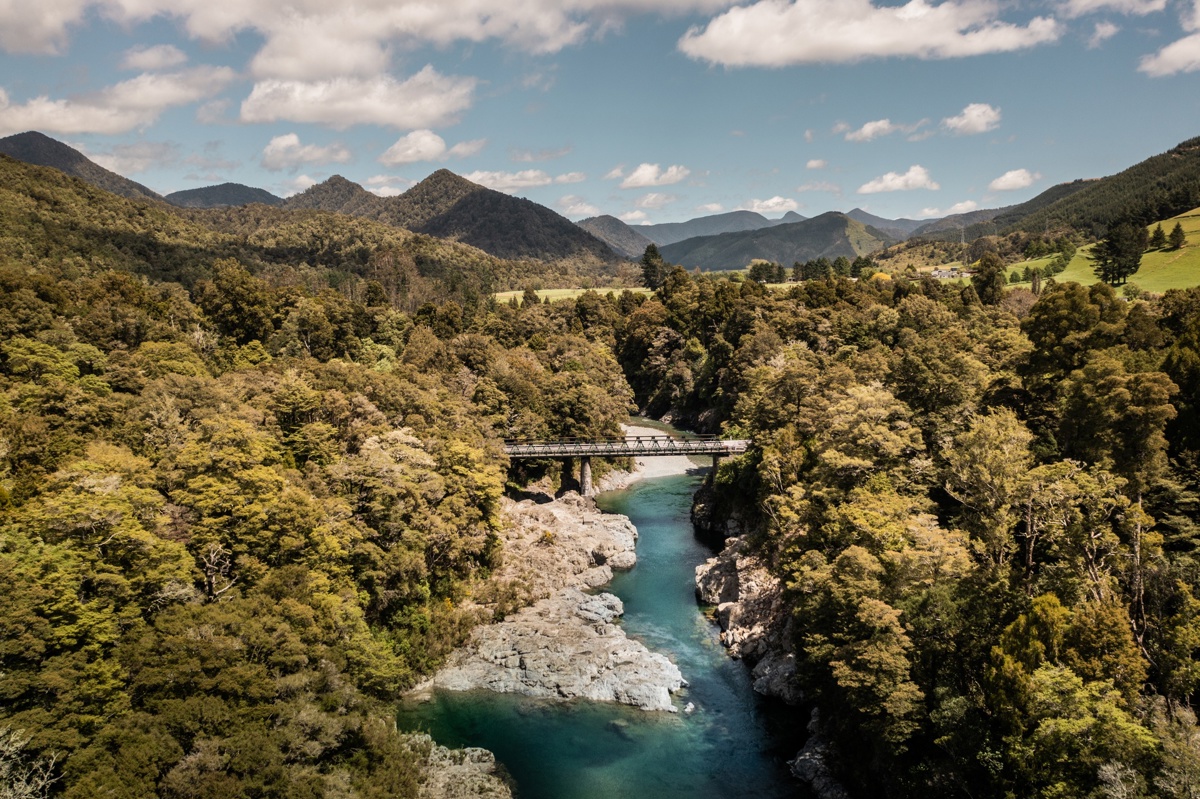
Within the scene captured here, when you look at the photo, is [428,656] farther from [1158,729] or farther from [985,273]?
[985,273]

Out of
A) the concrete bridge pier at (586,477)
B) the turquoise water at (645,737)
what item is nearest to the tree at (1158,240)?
the concrete bridge pier at (586,477)

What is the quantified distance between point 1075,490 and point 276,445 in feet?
122

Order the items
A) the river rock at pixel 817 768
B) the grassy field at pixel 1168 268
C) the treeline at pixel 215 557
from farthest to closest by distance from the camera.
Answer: the grassy field at pixel 1168 268 < the river rock at pixel 817 768 < the treeline at pixel 215 557

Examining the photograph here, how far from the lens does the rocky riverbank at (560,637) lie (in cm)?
3300

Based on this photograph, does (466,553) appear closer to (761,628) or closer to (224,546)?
(224,546)

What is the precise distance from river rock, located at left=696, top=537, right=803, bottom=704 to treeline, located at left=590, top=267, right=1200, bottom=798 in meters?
1.23

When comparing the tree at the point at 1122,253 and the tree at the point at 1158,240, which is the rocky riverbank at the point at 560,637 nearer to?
the tree at the point at 1122,253

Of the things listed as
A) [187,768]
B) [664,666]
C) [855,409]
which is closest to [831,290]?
[855,409]

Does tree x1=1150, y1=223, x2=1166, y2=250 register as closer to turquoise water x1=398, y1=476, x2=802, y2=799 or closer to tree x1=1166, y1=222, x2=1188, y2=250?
tree x1=1166, y1=222, x2=1188, y2=250

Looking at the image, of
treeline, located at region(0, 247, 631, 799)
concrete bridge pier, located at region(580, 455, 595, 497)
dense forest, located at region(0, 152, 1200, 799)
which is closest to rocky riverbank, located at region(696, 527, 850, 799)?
dense forest, located at region(0, 152, 1200, 799)

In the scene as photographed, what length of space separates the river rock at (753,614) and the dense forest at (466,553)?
164 cm

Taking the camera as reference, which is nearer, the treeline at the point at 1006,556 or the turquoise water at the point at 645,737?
the treeline at the point at 1006,556

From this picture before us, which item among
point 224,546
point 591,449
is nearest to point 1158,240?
point 591,449

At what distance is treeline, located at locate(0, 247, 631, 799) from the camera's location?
67.7ft
